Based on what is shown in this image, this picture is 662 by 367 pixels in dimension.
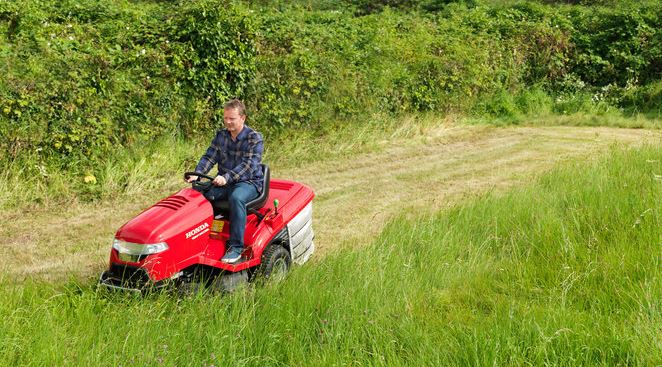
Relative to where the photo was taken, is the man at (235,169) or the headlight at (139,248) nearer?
the headlight at (139,248)

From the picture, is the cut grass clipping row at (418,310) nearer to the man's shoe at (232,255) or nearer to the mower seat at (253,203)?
the man's shoe at (232,255)

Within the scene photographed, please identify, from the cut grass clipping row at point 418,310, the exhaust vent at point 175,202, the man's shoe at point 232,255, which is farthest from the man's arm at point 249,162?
the cut grass clipping row at point 418,310

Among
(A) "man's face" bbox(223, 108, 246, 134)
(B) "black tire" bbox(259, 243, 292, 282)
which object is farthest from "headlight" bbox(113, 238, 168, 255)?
(A) "man's face" bbox(223, 108, 246, 134)

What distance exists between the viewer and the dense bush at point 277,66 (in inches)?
334

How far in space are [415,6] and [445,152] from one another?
968cm

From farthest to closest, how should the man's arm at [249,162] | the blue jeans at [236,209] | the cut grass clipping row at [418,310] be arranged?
the man's arm at [249,162] → the blue jeans at [236,209] → the cut grass clipping row at [418,310]

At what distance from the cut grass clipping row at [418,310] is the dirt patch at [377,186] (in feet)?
4.30

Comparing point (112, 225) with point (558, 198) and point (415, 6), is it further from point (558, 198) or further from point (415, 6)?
point (415, 6)

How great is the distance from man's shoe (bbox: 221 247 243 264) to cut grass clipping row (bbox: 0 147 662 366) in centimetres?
31

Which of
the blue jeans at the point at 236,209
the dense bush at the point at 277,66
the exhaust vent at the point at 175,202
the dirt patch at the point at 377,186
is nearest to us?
the exhaust vent at the point at 175,202

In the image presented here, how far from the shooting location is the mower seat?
5.32 metres

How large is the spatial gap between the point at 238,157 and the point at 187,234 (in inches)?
38.2

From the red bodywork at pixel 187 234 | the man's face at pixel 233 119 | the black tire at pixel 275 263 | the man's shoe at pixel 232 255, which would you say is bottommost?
the black tire at pixel 275 263

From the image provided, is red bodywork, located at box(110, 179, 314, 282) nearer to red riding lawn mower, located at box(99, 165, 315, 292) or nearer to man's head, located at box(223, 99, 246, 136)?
red riding lawn mower, located at box(99, 165, 315, 292)
